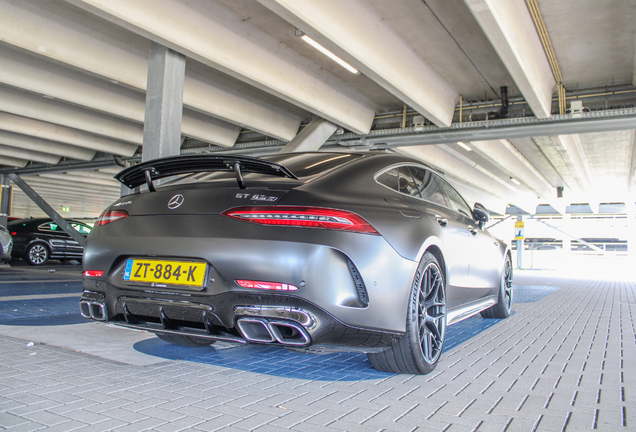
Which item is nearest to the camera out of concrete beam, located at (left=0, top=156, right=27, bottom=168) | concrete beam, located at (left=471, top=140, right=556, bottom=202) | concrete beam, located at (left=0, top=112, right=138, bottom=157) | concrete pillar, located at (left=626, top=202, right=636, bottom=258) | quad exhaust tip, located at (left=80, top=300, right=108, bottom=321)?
quad exhaust tip, located at (left=80, top=300, right=108, bottom=321)

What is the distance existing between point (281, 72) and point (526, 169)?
12906mm

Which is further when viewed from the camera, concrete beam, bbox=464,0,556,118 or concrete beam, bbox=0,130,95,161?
concrete beam, bbox=0,130,95,161

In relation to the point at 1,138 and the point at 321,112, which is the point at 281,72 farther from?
the point at 1,138

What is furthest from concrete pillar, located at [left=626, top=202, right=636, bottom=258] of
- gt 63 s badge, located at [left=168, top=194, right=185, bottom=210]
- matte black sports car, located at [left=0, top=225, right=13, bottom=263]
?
gt 63 s badge, located at [left=168, top=194, right=185, bottom=210]

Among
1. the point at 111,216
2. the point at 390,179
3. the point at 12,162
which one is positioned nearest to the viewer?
the point at 111,216

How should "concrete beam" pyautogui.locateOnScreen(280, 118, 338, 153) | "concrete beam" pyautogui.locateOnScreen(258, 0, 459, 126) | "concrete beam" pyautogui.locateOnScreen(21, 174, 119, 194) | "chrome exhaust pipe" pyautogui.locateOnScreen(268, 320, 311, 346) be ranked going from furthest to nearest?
"concrete beam" pyautogui.locateOnScreen(21, 174, 119, 194)
"concrete beam" pyautogui.locateOnScreen(280, 118, 338, 153)
"concrete beam" pyautogui.locateOnScreen(258, 0, 459, 126)
"chrome exhaust pipe" pyautogui.locateOnScreen(268, 320, 311, 346)

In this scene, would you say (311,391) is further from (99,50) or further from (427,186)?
(99,50)

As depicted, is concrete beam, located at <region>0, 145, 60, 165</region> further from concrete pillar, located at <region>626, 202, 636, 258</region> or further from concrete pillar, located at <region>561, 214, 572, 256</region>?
concrete pillar, located at <region>561, 214, 572, 256</region>

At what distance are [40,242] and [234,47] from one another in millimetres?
9359

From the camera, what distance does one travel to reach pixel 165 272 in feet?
7.79

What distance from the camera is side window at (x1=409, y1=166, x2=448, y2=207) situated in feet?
11.0

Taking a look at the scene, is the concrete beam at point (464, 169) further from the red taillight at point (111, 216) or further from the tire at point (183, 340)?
the red taillight at point (111, 216)

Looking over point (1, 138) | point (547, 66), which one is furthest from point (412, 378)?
point (1, 138)

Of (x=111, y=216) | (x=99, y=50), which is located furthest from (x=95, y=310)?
(x=99, y=50)
